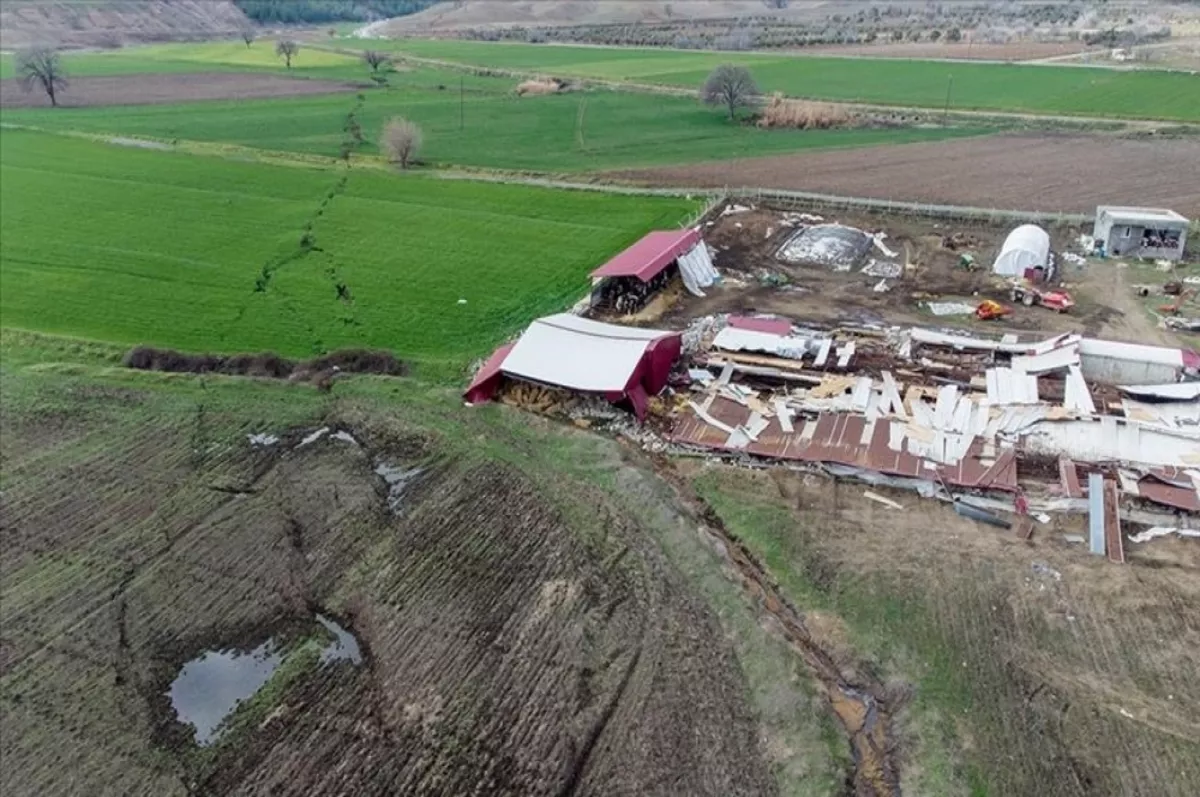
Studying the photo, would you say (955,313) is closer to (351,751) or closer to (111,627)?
(351,751)

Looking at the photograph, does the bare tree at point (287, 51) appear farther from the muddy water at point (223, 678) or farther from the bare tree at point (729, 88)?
the muddy water at point (223, 678)

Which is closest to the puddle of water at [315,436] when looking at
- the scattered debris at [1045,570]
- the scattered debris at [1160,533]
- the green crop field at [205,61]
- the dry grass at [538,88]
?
the scattered debris at [1045,570]

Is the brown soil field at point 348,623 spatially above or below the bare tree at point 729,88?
below

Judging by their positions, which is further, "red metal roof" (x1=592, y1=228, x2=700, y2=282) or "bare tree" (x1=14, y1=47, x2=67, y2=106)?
"bare tree" (x1=14, y1=47, x2=67, y2=106)

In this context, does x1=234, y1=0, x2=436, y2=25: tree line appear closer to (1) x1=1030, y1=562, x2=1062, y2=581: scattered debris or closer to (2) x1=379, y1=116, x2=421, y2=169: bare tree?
(2) x1=379, y1=116, x2=421, y2=169: bare tree

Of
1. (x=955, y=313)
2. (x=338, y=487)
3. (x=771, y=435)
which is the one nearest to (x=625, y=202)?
(x=955, y=313)

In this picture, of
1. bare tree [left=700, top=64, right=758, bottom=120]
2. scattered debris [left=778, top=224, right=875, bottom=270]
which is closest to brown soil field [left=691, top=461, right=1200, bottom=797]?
scattered debris [left=778, top=224, right=875, bottom=270]

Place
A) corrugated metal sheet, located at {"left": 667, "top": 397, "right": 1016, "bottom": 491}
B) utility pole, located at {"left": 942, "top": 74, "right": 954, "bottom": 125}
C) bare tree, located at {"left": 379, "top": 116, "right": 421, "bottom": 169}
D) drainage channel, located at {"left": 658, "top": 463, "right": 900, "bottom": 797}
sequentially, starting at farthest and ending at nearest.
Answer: utility pole, located at {"left": 942, "top": 74, "right": 954, "bottom": 125}
bare tree, located at {"left": 379, "top": 116, "right": 421, "bottom": 169}
corrugated metal sheet, located at {"left": 667, "top": 397, "right": 1016, "bottom": 491}
drainage channel, located at {"left": 658, "top": 463, "right": 900, "bottom": 797}

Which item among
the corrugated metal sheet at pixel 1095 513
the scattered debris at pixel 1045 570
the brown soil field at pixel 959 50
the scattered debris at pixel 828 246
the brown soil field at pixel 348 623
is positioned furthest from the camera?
the brown soil field at pixel 959 50
